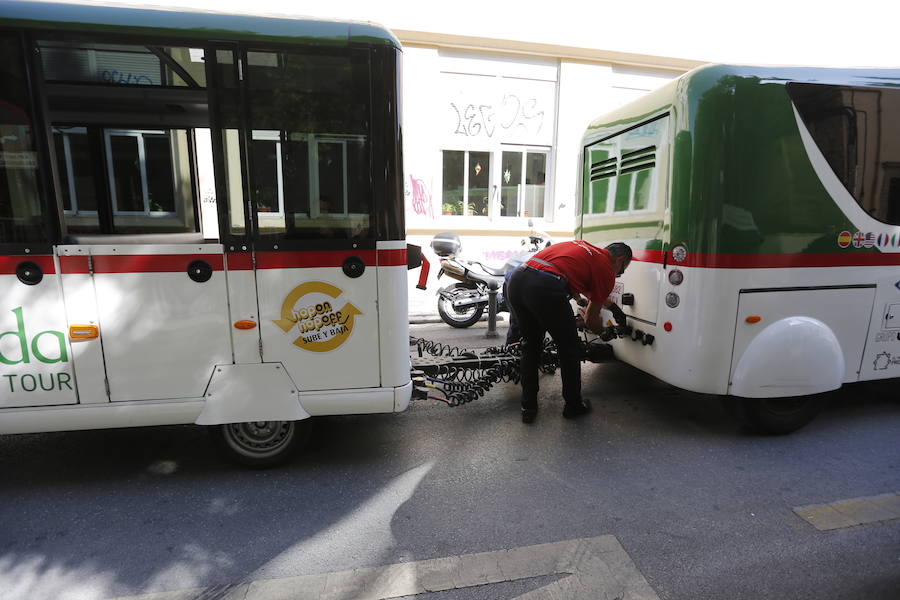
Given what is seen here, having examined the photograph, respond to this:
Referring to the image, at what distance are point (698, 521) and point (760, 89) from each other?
283 centimetres

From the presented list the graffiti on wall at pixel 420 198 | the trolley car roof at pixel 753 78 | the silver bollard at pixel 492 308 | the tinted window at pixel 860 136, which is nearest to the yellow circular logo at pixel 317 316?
the trolley car roof at pixel 753 78

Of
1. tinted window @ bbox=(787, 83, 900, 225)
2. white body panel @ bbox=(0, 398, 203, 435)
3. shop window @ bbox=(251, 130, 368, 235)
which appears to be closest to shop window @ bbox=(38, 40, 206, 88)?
shop window @ bbox=(251, 130, 368, 235)

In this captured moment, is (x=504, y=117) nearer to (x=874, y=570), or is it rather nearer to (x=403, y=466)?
(x=403, y=466)

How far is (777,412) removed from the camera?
402 cm

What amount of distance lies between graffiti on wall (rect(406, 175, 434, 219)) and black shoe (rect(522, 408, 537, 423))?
6.37 meters

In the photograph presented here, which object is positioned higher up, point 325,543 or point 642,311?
point 642,311

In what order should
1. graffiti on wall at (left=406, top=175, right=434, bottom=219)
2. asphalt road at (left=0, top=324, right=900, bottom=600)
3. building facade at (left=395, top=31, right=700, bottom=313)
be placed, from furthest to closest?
graffiti on wall at (left=406, top=175, right=434, bottom=219) < building facade at (left=395, top=31, right=700, bottom=313) < asphalt road at (left=0, top=324, right=900, bottom=600)

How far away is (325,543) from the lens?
279cm

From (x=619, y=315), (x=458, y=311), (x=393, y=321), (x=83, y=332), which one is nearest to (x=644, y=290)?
(x=619, y=315)

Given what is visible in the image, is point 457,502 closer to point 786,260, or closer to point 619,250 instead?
point 619,250

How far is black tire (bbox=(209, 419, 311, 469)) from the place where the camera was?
339 cm

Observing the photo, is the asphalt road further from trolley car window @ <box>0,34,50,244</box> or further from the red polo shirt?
trolley car window @ <box>0,34,50,244</box>

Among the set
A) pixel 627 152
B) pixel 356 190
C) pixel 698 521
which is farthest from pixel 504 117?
pixel 698 521

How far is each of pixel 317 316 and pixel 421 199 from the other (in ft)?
23.5
